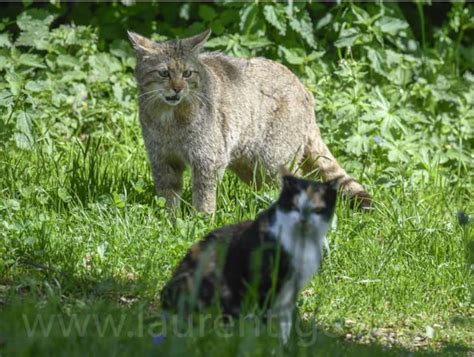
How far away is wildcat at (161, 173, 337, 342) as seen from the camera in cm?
436

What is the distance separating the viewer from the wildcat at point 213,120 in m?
6.91

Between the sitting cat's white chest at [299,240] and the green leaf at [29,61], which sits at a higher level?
the green leaf at [29,61]

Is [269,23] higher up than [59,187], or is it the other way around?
[269,23]

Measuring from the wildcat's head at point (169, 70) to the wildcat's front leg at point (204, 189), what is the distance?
499mm

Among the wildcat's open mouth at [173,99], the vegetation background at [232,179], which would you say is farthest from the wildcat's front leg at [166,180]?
the wildcat's open mouth at [173,99]

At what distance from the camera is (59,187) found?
21.9 feet

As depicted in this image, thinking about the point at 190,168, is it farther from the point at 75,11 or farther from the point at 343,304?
the point at 75,11

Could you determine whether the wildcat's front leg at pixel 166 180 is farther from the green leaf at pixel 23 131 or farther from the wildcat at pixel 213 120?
the green leaf at pixel 23 131

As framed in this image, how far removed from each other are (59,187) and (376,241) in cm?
206

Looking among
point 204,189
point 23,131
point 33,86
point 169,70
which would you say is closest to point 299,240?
point 204,189

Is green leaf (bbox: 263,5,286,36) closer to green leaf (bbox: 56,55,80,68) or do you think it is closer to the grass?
green leaf (bbox: 56,55,80,68)

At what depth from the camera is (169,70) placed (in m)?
6.83

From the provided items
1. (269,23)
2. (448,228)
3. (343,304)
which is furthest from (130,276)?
(269,23)

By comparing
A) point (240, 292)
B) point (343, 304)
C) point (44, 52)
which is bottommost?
point (343, 304)
